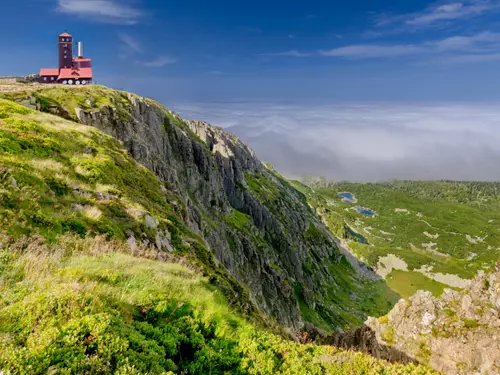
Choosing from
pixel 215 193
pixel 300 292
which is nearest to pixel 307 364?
pixel 215 193

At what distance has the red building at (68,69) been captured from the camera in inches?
5098

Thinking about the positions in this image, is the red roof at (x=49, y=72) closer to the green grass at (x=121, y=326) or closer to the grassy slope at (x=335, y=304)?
the grassy slope at (x=335, y=304)

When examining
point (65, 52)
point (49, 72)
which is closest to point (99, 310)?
point (49, 72)

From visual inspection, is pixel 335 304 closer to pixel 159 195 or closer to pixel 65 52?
pixel 159 195

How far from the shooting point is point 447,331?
18.5m

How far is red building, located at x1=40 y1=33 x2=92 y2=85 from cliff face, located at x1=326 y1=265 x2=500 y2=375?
14562 cm

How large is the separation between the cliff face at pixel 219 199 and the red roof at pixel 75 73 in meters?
38.9

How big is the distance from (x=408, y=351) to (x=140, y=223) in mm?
19097

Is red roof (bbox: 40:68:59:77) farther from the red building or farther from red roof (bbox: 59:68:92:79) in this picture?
red roof (bbox: 59:68:92:79)

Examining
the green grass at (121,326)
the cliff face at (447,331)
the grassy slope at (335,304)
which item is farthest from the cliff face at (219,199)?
the green grass at (121,326)

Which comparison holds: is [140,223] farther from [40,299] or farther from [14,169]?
[40,299]

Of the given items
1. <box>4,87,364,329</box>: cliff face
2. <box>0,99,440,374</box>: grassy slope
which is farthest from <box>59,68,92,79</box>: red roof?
<box>0,99,440,374</box>: grassy slope

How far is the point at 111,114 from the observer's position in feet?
212

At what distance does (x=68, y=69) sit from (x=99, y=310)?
500ft
